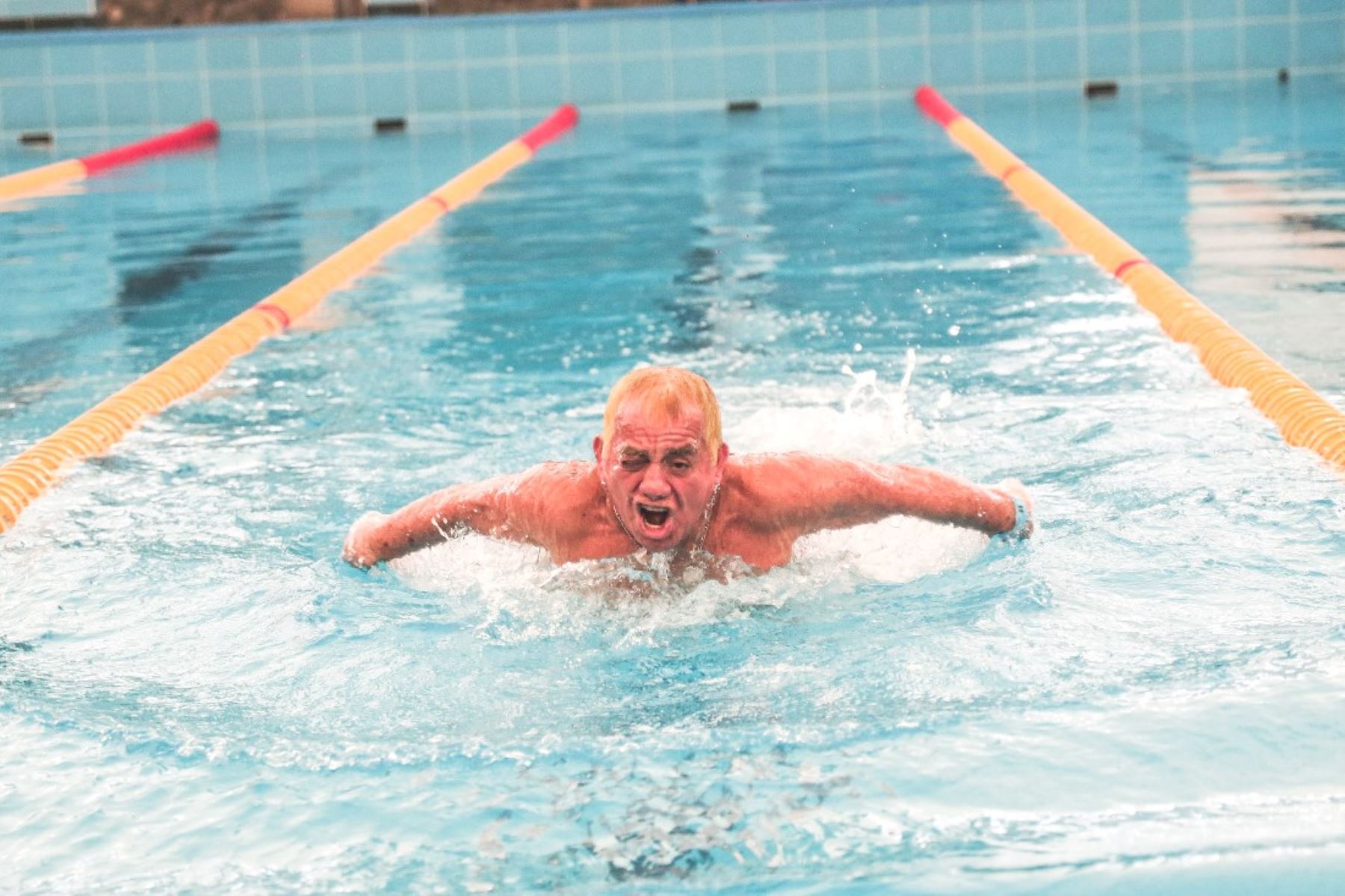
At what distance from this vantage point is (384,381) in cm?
542

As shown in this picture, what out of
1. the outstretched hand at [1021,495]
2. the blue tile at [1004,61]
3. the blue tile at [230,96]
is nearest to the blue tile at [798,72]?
the blue tile at [1004,61]

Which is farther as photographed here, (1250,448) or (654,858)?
(1250,448)

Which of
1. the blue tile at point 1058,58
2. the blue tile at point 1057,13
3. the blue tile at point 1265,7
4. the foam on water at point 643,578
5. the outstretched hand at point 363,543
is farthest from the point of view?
the blue tile at point 1058,58

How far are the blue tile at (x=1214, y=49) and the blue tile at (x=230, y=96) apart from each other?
25.1ft

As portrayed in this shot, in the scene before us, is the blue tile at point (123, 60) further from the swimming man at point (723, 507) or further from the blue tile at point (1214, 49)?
the swimming man at point (723, 507)

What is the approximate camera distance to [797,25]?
14.4 m

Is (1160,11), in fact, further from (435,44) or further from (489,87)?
(435,44)

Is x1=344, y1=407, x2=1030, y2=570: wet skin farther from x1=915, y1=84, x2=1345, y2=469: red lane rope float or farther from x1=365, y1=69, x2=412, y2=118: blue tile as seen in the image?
x1=365, y1=69, x2=412, y2=118: blue tile

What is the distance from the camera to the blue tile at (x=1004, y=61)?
47.2ft

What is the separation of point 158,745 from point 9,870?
1.38ft

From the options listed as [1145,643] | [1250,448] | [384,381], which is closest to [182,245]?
[384,381]

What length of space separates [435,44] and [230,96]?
1739mm

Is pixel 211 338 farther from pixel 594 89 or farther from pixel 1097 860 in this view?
pixel 594 89

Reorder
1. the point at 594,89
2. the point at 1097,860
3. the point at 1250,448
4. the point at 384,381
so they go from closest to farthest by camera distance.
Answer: the point at 1097,860 → the point at 1250,448 → the point at 384,381 → the point at 594,89
